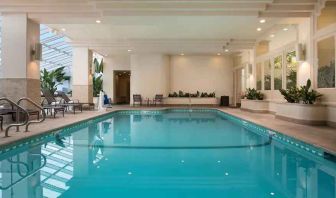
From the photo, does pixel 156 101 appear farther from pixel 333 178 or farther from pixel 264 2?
pixel 333 178

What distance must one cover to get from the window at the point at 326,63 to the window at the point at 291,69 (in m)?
2.22

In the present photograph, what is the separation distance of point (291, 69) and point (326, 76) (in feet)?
10.4

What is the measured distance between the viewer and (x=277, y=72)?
1323cm

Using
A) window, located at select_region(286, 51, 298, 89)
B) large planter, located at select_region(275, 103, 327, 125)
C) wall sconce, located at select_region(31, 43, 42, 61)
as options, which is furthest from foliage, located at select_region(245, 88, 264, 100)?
wall sconce, located at select_region(31, 43, 42, 61)

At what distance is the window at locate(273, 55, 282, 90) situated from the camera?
1289cm

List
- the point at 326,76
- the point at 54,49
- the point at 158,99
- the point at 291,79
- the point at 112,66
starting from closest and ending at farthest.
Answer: the point at 326,76
the point at 291,79
the point at 158,99
the point at 54,49
the point at 112,66

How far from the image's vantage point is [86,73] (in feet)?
53.0

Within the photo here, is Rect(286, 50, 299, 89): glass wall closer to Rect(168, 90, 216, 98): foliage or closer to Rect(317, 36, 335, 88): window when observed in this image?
Rect(317, 36, 335, 88): window

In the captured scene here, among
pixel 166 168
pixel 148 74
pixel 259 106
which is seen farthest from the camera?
pixel 148 74

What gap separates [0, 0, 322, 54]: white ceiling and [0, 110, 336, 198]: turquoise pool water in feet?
12.4

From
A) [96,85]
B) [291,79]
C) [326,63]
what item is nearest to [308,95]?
[326,63]

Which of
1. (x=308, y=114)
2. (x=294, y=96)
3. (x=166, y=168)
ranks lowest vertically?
(x=166, y=168)

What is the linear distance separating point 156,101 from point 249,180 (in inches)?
629

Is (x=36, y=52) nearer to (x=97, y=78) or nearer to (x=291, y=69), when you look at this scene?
(x=291, y=69)
